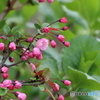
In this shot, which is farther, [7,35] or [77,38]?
[77,38]

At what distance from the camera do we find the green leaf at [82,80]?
100cm

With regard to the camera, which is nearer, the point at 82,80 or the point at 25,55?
the point at 25,55

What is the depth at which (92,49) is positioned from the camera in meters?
1.17

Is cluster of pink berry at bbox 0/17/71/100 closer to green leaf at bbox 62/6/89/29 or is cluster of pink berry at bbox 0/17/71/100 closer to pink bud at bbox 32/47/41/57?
pink bud at bbox 32/47/41/57

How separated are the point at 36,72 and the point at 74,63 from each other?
309 millimetres

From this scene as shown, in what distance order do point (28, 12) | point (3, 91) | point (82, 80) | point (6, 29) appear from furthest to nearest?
1. point (28, 12)
2. point (82, 80)
3. point (6, 29)
4. point (3, 91)

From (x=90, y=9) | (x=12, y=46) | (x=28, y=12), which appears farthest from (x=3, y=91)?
(x=28, y=12)

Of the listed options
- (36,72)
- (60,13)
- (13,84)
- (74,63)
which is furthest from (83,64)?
(60,13)

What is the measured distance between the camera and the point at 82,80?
1.07 m

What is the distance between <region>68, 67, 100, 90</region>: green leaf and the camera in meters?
1.00

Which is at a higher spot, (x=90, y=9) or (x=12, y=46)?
(x=12, y=46)

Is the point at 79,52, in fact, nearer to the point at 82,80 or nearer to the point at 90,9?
the point at 82,80

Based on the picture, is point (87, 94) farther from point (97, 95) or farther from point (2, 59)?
point (2, 59)

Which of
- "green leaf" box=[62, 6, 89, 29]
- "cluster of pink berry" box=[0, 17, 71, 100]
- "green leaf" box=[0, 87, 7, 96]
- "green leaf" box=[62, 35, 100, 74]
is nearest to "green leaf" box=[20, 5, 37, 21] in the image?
"green leaf" box=[62, 6, 89, 29]
